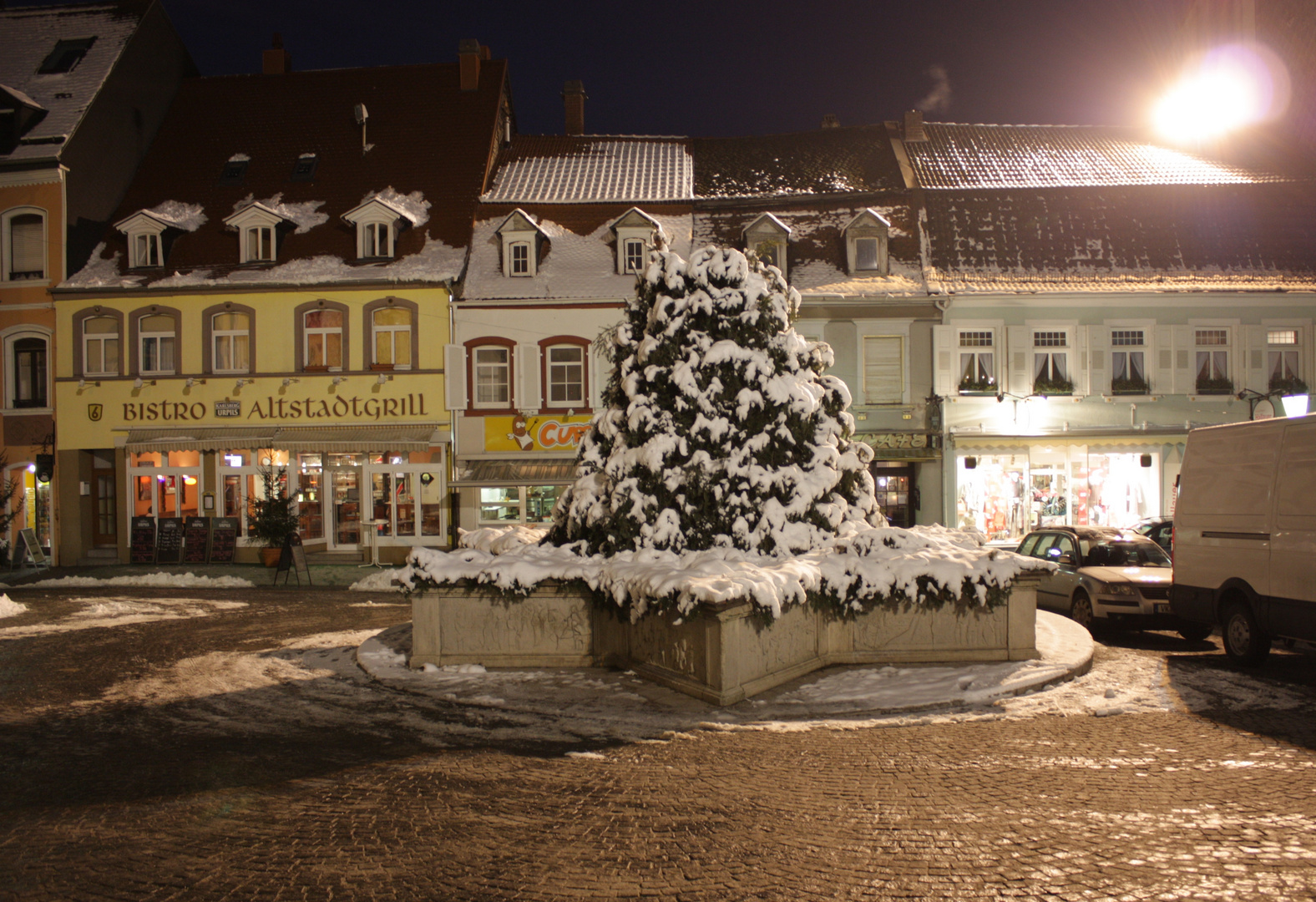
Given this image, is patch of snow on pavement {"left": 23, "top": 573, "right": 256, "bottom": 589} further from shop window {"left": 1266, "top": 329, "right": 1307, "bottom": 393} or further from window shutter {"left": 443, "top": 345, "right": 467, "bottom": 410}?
shop window {"left": 1266, "top": 329, "right": 1307, "bottom": 393}

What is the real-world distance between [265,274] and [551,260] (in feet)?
24.0

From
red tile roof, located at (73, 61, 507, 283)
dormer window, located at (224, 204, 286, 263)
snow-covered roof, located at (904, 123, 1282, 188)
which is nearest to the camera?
dormer window, located at (224, 204, 286, 263)

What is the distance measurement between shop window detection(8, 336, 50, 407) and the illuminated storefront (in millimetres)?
23866

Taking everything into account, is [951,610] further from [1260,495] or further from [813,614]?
[1260,495]

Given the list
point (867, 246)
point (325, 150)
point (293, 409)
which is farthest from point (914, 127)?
point (293, 409)

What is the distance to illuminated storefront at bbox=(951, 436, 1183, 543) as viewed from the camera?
2288 cm

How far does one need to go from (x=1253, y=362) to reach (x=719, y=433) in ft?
65.3

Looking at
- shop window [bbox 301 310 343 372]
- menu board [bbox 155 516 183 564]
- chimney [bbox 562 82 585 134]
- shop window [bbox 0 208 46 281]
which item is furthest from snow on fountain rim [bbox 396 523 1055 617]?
chimney [bbox 562 82 585 134]

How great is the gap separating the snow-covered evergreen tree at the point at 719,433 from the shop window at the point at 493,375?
1360cm

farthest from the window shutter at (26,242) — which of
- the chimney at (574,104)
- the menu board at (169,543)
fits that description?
the chimney at (574,104)

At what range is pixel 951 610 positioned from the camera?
8.81 metres

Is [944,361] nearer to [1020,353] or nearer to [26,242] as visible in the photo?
[1020,353]

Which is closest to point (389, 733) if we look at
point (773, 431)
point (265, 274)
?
point (773, 431)

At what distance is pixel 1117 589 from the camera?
11.2m
